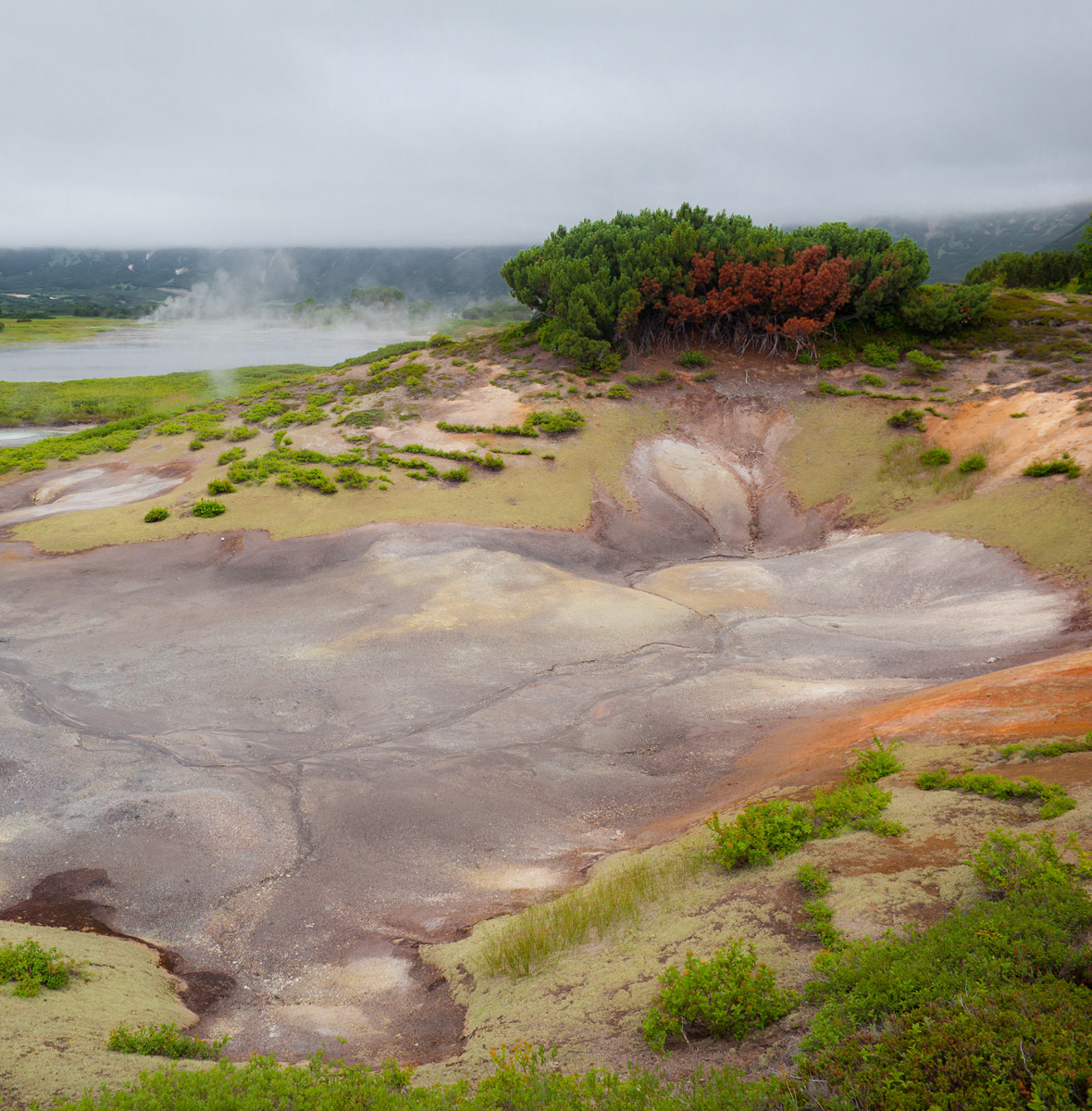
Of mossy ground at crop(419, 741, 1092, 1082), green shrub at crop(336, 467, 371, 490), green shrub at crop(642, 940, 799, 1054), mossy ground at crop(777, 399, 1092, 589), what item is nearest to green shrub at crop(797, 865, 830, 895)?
mossy ground at crop(419, 741, 1092, 1082)

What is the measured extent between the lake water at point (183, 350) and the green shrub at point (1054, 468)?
9596 centimetres

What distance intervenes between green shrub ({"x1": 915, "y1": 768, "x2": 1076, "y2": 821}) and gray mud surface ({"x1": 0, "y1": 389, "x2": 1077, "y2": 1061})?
176 inches

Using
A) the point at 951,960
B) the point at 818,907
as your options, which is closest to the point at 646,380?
the point at 818,907

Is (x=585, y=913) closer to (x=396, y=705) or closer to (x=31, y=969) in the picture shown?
(x=31, y=969)

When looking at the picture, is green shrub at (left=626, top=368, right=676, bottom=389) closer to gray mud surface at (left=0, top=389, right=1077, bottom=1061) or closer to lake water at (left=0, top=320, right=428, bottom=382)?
gray mud surface at (left=0, top=389, right=1077, bottom=1061)

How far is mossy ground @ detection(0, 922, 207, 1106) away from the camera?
538cm

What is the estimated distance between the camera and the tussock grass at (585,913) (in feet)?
27.3

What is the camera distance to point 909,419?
33.5 metres

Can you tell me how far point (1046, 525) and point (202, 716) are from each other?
2717cm

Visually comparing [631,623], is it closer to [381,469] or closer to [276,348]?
[381,469]

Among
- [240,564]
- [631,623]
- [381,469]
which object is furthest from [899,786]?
[381,469]

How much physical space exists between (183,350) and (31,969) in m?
142

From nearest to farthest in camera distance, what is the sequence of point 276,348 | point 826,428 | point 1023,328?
point 826,428
point 1023,328
point 276,348

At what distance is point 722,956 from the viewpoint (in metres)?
6.78
